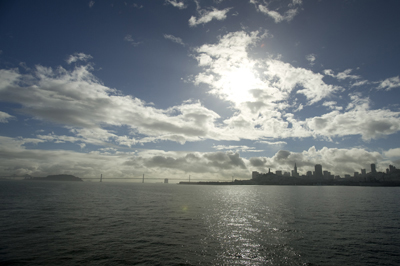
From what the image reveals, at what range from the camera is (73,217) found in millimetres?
53375

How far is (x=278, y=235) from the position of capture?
39.9m

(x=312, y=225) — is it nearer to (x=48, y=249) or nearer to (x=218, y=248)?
(x=218, y=248)

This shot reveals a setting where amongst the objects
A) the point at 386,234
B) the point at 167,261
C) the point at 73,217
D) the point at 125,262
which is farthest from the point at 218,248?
the point at 73,217

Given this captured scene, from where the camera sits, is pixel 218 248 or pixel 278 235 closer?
pixel 218 248

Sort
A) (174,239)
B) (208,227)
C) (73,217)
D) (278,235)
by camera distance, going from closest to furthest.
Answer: (174,239)
(278,235)
(208,227)
(73,217)

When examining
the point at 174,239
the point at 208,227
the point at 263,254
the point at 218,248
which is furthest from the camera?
the point at 208,227

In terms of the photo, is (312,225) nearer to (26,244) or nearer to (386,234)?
(386,234)

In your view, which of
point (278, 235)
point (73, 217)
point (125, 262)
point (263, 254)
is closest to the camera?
point (125, 262)

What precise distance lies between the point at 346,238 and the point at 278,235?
1175 centimetres

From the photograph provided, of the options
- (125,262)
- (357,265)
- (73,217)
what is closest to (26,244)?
(125,262)

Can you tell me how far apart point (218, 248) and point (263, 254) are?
661 centimetres

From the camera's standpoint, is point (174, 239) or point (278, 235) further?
point (278, 235)

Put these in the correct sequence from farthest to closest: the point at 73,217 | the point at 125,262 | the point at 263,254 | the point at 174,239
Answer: the point at 73,217 → the point at 174,239 → the point at 263,254 → the point at 125,262

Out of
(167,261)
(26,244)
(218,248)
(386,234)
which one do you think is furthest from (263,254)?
(26,244)
